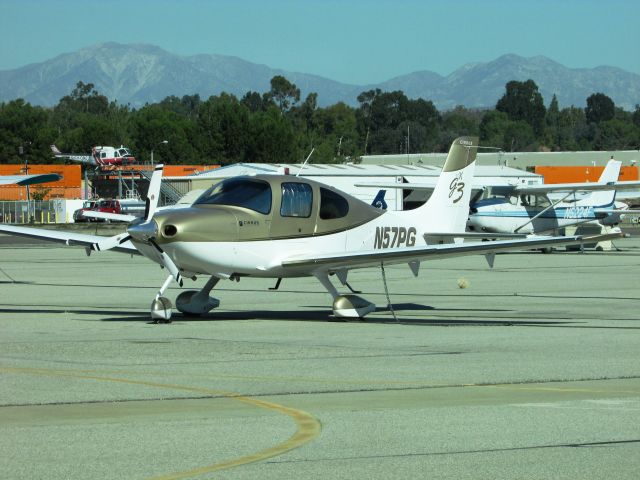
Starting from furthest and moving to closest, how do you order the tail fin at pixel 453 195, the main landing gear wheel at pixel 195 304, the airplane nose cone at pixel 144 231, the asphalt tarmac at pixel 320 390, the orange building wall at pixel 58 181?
the orange building wall at pixel 58 181
the tail fin at pixel 453 195
the main landing gear wheel at pixel 195 304
the airplane nose cone at pixel 144 231
the asphalt tarmac at pixel 320 390

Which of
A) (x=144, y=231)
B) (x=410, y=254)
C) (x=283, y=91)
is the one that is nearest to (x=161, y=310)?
(x=144, y=231)

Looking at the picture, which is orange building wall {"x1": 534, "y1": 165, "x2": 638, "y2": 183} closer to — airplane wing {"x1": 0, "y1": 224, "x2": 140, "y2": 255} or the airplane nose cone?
airplane wing {"x1": 0, "y1": 224, "x2": 140, "y2": 255}

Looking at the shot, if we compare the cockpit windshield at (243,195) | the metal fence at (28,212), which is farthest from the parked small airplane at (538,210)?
the metal fence at (28,212)

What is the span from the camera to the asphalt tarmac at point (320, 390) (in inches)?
262

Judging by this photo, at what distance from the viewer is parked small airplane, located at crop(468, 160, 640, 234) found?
132 ft

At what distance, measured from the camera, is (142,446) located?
7.03 metres

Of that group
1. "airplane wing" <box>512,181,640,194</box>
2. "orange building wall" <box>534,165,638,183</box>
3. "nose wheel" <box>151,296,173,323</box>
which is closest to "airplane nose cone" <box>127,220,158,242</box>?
"nose wheel" <box>151,296,173,323</box>

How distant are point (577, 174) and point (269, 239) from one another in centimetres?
8771

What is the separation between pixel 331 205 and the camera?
53.3 ft

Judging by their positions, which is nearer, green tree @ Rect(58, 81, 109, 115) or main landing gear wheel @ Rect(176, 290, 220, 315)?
main landing gear wheel @ Rect(176, 290, 220, 315)

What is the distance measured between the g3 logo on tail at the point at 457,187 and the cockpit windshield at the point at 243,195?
4.32 metres

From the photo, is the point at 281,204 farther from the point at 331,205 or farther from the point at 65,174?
the point at 65,174

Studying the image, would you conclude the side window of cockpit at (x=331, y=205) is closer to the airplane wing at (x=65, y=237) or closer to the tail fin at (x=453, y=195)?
the tail fin at (x=453, y=195)

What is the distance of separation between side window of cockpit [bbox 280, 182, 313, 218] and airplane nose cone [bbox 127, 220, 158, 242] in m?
2.04
